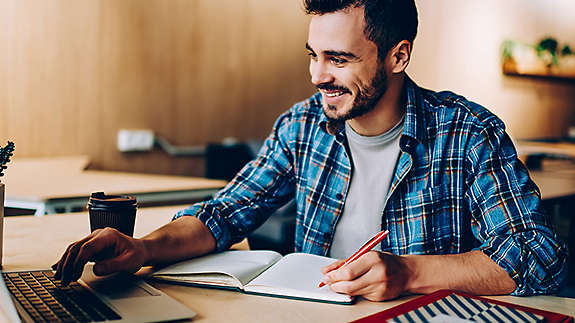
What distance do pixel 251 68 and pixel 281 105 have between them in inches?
13.7

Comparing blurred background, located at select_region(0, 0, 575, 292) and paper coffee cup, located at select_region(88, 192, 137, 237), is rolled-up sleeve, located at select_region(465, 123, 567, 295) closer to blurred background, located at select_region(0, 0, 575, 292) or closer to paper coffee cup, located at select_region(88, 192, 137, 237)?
paper coffee cup, located at select_region(88, 192, 137, 237)

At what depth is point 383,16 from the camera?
1.36m

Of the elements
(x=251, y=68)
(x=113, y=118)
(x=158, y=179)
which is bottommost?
(x=158, y=179)

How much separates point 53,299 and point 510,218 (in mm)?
887

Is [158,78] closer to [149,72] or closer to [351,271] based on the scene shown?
[149,72]

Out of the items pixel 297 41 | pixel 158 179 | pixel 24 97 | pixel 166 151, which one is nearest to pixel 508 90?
pixel 297 41

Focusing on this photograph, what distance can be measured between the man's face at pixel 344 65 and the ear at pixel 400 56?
45 millimetres

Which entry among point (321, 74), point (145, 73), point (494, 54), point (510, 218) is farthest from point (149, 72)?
point (494, 54)

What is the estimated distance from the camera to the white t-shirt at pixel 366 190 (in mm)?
1433

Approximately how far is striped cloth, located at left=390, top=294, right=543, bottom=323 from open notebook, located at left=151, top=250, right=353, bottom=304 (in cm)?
13

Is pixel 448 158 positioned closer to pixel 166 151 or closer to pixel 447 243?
pixel 447 243

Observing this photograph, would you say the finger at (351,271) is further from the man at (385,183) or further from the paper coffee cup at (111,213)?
the paper coffee cup at (111,213)

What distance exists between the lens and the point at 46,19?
9.11 ft

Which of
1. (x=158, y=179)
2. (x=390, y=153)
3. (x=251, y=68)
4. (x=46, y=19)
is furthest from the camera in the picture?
(x=251, y=68)
